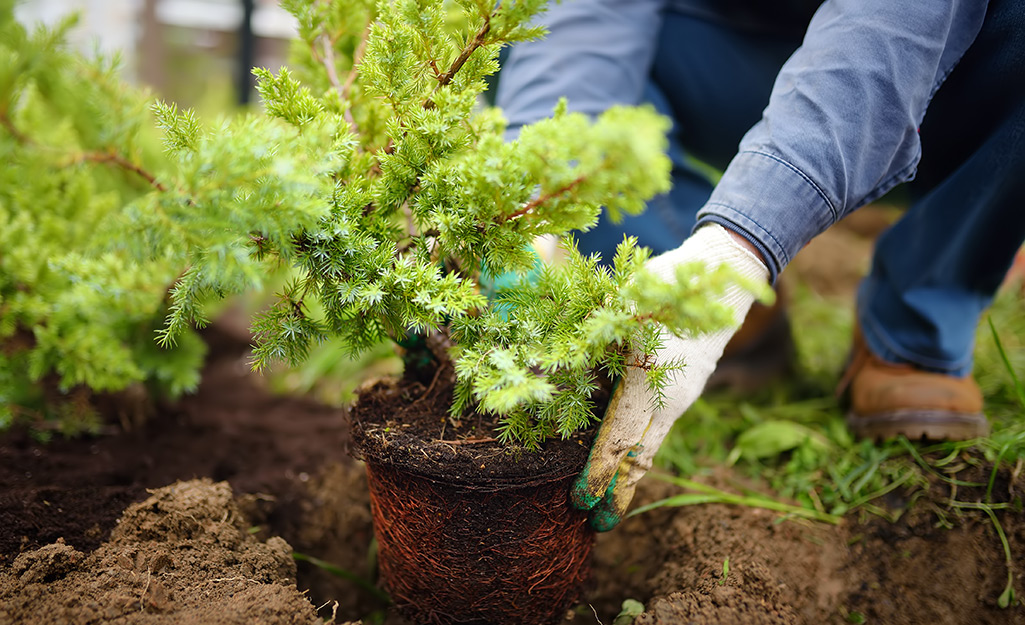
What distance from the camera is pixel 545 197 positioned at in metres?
1.18

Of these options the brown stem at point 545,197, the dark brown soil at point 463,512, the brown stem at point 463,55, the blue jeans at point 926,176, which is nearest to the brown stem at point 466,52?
the brown stem at point 463,55

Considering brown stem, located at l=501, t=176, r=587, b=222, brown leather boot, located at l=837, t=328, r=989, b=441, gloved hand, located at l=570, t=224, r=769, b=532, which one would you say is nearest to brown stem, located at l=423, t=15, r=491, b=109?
brown stem, located at l=501, t=176, r=587, b=222

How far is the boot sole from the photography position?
6.54ft

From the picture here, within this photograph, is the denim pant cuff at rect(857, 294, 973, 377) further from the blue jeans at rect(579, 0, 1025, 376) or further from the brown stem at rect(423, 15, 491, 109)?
the brown stem at rect(423, 15, 491, 109)

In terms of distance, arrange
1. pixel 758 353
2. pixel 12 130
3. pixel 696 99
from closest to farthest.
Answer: pixel 12 130
pixel 696 99
pixel 758 353

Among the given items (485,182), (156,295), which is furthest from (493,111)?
(156,295)

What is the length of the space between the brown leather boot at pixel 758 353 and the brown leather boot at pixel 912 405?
493mm

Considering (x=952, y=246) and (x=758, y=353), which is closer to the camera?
(x=952, y=246)

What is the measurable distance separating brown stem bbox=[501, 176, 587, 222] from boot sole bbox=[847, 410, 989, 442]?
5.11 feet

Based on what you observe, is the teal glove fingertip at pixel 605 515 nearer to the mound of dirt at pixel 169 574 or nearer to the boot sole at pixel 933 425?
the mound of dirt at pixel 169 574

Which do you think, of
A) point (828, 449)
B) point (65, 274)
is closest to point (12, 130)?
point (65, 274)

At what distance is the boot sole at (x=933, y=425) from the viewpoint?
6.54 feet

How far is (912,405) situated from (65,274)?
2.56m

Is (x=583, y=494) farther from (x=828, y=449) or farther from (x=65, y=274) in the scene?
(x=65, y=274)
